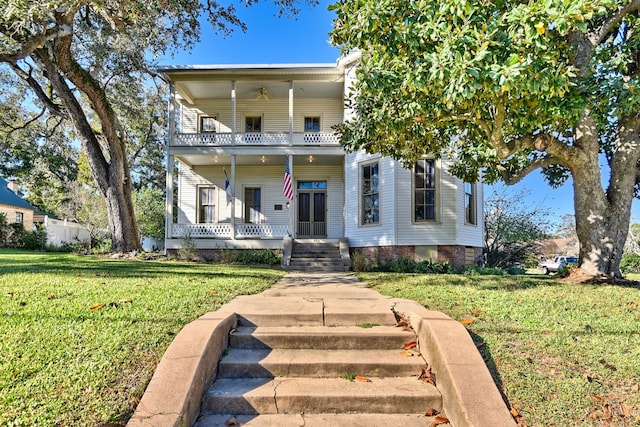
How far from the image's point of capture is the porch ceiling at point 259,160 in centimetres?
1501

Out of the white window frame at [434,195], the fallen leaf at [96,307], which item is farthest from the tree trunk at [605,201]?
the fallen leaf at [96,307]

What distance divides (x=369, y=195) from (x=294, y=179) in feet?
13.2

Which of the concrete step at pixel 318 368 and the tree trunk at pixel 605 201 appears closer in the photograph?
the concrete step at pixel 318 368

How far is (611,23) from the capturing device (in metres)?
6.41

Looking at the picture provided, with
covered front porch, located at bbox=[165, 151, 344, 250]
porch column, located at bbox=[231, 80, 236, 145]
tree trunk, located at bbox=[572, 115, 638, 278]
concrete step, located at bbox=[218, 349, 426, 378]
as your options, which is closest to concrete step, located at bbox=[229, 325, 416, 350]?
concrete step, located at bbox=[218, 349, 426, 378]

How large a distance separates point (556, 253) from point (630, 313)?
36548 millimetres

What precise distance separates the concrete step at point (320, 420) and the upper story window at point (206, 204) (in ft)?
45.5

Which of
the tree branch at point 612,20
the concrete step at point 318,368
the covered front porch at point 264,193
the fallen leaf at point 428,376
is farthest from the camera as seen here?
the covered front porch at point 264,193

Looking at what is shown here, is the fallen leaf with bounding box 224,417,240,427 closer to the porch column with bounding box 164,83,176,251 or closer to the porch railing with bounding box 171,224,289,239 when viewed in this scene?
the porch railing with bounding box 171,224,289,239

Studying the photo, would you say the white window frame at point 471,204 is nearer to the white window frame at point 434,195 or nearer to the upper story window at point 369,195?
the white window frame at point 434,195

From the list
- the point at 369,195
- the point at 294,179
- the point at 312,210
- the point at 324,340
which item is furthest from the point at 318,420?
the point at 294,179

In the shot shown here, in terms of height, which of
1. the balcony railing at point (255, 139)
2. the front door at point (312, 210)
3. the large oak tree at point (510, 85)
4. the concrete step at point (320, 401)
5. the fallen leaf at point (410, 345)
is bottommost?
the concrete step at point (320, 401)

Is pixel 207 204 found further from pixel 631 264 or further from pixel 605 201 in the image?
pixel 631 264

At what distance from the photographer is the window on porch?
53.2 ft
